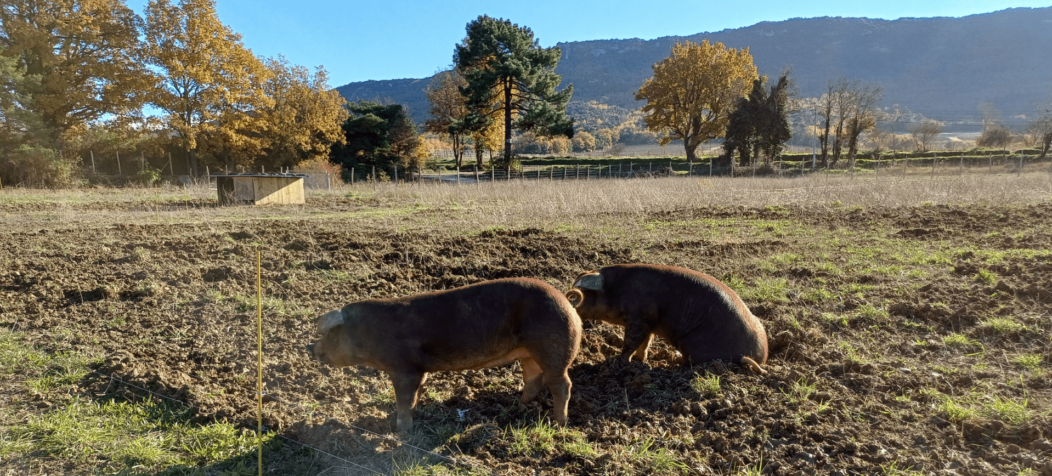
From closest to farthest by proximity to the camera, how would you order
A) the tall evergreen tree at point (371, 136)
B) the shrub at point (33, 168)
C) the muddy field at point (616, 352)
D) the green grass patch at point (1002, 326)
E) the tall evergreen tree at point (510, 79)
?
the muddy field at point (616, 352) < the green grass patch at point (1002, 326) < the shrub at point (33, 168) < the tall evergreen tree at point (510, 79) < the tall evergreen tree at point (371, 136)

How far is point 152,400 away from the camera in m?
4.01

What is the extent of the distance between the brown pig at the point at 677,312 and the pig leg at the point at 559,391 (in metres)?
1.13

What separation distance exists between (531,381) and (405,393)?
979 millimetres

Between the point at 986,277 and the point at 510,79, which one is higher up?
the point at 510,79

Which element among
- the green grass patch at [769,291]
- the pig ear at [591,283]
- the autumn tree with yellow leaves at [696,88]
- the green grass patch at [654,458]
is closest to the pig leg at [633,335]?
the pig ear at [591,283]

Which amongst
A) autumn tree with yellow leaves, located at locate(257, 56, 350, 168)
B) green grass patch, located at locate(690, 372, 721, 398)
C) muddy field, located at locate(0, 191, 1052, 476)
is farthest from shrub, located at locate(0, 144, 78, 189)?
green grass patch, located at locate(690, 372, 721, 398)

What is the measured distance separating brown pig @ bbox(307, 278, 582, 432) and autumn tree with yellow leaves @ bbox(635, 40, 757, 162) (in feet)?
167

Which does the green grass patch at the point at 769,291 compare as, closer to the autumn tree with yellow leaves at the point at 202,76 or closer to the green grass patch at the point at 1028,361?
the green grass patch at the point at 1028,361

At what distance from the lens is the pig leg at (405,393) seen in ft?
11.6

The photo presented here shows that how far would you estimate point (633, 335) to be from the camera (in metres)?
4.78

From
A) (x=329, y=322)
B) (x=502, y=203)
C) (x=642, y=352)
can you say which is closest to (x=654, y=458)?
(x=642, y=352)

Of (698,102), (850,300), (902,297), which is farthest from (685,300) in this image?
(698,102)

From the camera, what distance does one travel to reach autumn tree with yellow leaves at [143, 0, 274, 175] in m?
29.2

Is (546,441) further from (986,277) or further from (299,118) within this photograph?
(299,118)
